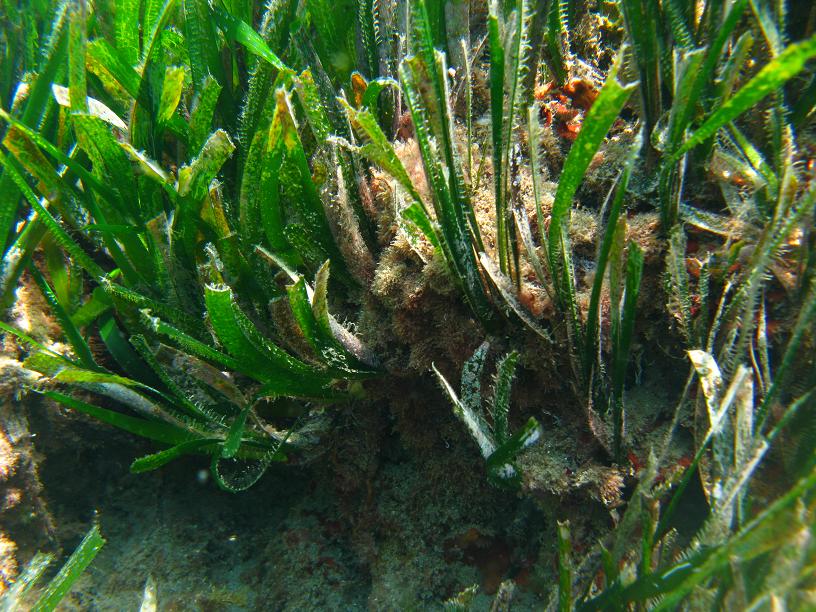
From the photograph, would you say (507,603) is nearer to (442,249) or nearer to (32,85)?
(442,249)

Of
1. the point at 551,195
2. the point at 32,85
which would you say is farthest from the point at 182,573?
the point at 32,85

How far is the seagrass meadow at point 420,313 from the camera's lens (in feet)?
3.54

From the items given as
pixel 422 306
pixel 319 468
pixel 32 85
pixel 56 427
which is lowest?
pixel 319 468

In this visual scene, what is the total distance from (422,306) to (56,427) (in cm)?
148

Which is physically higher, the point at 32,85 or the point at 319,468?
the point at 32,85

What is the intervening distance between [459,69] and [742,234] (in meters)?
1.03

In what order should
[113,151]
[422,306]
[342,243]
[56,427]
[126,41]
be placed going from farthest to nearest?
[126,41] < [56,427] < [113,151] < [342,243] < [422,306]

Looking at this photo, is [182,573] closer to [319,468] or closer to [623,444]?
[319,468]

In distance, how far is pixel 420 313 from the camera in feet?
4.57

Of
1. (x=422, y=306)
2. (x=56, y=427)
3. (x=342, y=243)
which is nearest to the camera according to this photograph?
(x=422, y=306)

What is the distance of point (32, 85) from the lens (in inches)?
73.4

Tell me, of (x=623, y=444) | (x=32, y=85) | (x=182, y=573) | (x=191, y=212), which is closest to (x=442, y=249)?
(x=623, y=444)

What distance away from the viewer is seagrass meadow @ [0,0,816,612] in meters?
1.08

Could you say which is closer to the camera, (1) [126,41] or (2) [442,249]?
(2) [442,249]
